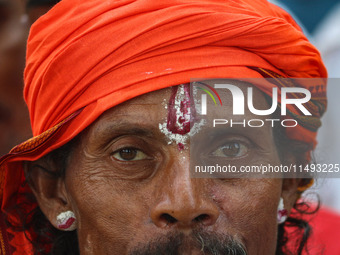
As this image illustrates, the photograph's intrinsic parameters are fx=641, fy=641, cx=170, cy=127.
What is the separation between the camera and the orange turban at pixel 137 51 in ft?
9.51

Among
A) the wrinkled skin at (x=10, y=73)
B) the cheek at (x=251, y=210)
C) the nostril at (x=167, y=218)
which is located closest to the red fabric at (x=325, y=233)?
the cheek at (x=251, y=210)

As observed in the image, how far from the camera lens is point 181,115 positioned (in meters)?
2.91

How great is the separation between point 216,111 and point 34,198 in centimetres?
122

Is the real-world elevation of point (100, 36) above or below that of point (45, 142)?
above

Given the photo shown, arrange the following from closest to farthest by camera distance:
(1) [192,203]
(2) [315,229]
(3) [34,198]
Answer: (1) [192,203] → (3) [34,198] → (2) [315,229]

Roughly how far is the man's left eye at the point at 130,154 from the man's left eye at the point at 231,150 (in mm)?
330

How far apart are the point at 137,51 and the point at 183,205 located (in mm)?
728

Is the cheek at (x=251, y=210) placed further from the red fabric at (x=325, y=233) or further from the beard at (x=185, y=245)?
the red fabric at (x=325, y=233)

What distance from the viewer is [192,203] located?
2.72 metres

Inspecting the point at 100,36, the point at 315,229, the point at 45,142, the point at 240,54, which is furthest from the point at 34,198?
the point at 315,229

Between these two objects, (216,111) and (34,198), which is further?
(34,198)

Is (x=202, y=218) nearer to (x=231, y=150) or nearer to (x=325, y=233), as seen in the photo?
(x=231, y=150)

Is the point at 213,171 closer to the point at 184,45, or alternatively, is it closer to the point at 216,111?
the point at 216,111

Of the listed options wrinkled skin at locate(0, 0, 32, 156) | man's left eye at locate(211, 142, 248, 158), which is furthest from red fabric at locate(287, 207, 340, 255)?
wrinkled skin at locate(0, 0, 32, 156)
